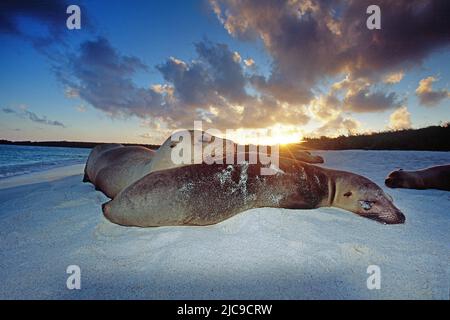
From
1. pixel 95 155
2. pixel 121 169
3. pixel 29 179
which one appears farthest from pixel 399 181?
pixel 29 179

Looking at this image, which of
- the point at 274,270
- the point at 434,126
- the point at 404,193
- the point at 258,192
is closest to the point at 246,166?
the point at 258,192

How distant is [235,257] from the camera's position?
1856 mm

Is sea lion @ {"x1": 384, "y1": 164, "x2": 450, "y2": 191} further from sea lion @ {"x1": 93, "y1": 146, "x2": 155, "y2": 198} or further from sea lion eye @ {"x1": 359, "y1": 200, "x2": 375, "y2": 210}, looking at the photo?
sea lion @ {"x1": 93, "y1": 146, "x2": 155, "y2": 198}

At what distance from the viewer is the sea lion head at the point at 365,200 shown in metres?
2.63

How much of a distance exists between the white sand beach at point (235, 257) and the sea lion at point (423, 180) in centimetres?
166

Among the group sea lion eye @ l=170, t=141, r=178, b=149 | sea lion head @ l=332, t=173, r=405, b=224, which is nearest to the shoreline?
sea lion eye @ l=170, t=141, r=178, b=149

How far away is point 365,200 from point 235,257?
1854 millimetres

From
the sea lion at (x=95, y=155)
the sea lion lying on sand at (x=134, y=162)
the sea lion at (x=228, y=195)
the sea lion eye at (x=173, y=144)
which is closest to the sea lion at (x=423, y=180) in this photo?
the sea lion at (x=228, y=195)

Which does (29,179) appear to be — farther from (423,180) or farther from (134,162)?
(423,180)

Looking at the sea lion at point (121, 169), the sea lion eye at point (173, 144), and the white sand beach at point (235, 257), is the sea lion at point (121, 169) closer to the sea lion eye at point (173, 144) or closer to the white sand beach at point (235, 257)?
the sea lion eye at point (173, 144)

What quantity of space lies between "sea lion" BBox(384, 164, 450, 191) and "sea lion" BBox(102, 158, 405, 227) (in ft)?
7.24

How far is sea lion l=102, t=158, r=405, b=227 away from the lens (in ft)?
7.65
